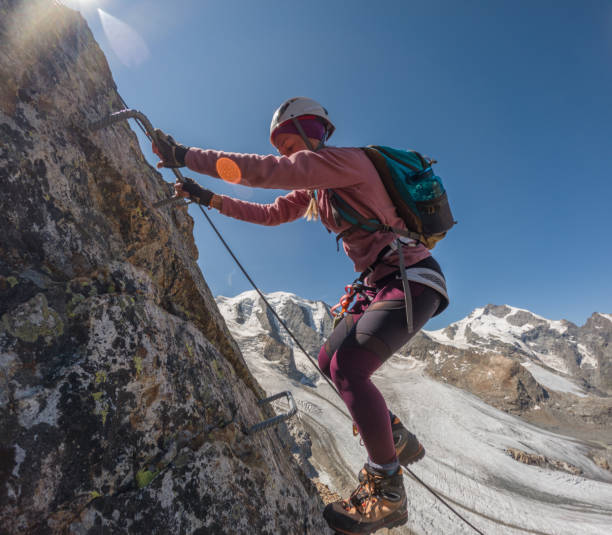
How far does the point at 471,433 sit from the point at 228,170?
105 feet

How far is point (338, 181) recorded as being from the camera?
2900mm

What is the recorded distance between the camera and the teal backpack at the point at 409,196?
3102 millimetres

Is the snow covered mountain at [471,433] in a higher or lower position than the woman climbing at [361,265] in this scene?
higher

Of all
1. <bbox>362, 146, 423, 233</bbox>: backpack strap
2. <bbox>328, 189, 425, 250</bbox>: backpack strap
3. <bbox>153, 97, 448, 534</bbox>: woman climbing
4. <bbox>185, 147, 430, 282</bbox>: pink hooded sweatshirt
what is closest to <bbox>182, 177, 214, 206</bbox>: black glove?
<bbox>153, 97, 448, 534</bbox>: woman climbing

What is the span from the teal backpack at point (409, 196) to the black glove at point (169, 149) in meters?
1.47

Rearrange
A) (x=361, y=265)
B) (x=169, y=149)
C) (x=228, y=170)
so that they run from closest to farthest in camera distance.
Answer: (x=228, y=170) < (x=169, y=149) < (x=361, y=265)

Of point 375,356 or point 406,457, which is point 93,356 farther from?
point 406,457

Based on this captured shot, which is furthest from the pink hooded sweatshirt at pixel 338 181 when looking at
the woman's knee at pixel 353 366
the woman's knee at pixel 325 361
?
the woman's knee at pixel 325 361

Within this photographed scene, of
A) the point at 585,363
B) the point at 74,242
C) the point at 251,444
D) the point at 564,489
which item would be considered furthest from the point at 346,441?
the point at 585,363

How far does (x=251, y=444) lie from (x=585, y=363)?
15513 cm

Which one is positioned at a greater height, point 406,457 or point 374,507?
point 406,457

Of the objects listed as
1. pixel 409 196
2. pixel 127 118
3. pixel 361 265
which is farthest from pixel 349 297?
pixel 127 118

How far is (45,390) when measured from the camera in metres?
1.83

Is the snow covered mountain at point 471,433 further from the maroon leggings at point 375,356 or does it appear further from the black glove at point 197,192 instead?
the black glove at point 197,192
